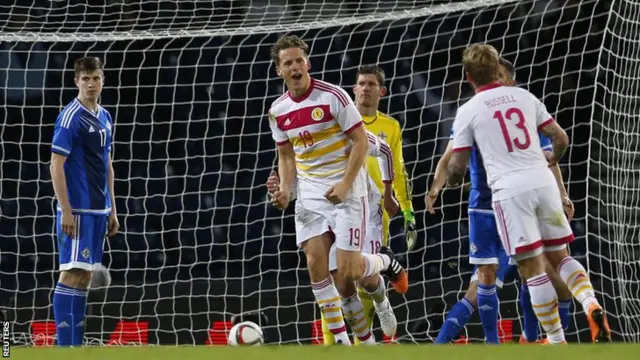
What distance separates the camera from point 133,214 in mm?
9141

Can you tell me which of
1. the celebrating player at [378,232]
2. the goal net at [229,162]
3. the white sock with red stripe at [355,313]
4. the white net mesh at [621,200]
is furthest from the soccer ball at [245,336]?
the white net mesh at [621,200]

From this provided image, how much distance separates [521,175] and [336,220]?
941mm

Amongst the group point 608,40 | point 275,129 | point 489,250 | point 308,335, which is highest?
point 608,40

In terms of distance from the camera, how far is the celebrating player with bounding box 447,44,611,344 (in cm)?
491

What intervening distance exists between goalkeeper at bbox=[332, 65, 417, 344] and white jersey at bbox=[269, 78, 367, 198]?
109 centimetres

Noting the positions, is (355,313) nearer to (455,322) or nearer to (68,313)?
(455,322)

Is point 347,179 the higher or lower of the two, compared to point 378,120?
lower

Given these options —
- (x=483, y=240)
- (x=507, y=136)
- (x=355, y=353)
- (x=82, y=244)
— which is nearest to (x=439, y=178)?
(x=483, y=240)

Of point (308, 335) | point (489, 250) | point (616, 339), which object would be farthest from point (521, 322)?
point (489, 250)

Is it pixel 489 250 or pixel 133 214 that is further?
pixel 133 214

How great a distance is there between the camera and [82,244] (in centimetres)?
607

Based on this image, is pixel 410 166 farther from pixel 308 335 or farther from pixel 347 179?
pixel 347 179

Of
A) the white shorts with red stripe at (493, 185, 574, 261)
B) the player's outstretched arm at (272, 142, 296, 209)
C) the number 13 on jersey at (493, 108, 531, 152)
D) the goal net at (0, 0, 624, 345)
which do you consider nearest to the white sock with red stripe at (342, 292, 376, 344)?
the player's outstretched arm at (272, 142, 296, 209)

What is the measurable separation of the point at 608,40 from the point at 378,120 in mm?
3645
